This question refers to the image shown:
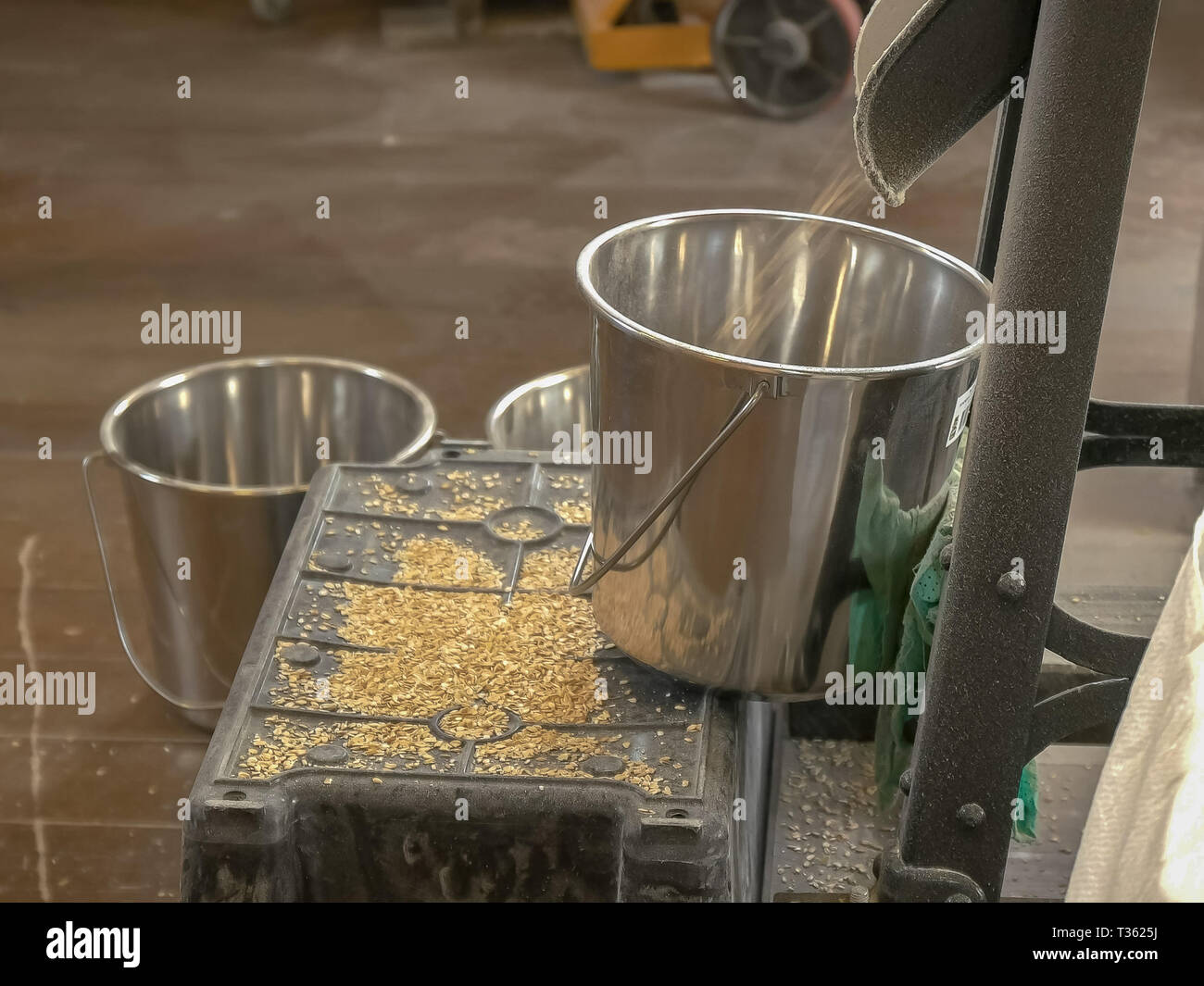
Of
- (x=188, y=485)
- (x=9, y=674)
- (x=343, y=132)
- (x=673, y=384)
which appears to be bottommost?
(x=9, y=674)

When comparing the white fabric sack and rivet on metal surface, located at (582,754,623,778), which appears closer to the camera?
the white fabric sack

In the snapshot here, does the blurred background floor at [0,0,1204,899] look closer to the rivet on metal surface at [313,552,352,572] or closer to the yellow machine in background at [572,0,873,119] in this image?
the yellow machine in background at [572,0,873,119]

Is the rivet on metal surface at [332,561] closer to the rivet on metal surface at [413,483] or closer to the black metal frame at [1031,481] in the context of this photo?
the rivet on metal surface at [413,483]

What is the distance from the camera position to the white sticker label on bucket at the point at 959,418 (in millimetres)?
1011

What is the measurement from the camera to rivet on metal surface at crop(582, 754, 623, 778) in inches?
40.3

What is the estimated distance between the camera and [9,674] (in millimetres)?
1719

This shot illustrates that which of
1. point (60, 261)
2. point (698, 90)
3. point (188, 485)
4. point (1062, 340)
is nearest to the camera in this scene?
point (1062, 340)

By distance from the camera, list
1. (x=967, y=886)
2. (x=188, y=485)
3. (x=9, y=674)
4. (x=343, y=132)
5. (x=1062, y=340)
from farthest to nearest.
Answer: (x=343, y=132), (x=9, y=674), (x=188, y=485), (x=967, y=886), (x=1062, y=340)

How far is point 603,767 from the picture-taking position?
3.37 ft

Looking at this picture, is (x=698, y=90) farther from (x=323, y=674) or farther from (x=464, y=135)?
(x=323, y=674)

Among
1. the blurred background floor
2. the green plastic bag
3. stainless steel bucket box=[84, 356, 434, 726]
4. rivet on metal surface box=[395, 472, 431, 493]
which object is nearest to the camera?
the green plastic bag

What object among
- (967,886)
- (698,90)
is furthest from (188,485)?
(698,90)

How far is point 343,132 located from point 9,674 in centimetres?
228

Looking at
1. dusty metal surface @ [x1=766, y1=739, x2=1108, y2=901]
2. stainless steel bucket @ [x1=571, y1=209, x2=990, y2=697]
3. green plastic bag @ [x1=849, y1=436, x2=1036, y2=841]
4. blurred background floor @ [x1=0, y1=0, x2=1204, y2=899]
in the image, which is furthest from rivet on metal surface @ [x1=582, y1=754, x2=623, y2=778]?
blurred background floor @ [x1=0, y1=0, x2=1204, y2=899]
